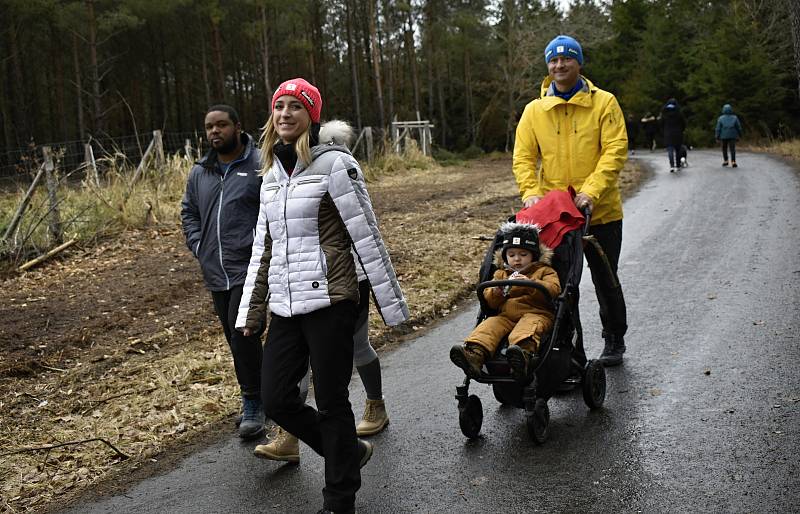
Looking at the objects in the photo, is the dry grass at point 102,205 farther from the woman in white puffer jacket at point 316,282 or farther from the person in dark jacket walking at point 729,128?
the person in dark jacket walking at point 729,128

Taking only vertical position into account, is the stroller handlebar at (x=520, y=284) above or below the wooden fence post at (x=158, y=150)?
below

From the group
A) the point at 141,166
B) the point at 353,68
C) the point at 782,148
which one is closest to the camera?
the point at 141,166

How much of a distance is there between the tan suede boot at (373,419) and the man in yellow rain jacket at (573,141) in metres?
1.68

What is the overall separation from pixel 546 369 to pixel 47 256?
9.69 m

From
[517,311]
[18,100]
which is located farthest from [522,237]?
[18,100]

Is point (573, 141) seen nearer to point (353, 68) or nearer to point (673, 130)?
point (673, 130)

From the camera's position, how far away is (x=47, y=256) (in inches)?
492

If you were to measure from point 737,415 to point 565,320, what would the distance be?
1180mm

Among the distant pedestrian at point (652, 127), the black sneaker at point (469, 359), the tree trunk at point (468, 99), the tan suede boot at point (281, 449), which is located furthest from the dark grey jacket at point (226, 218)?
the tree trunk at point (468, 99)

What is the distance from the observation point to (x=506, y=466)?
4.70 metres

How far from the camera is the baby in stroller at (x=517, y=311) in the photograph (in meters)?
4.84

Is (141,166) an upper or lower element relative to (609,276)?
upper

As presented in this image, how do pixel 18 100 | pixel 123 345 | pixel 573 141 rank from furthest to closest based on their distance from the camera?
pixel 18 100 → pixel 123 345 → pixel 573 141

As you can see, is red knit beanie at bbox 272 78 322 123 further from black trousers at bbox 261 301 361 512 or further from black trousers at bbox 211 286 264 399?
black trousers at bbox 211 286 264 399
